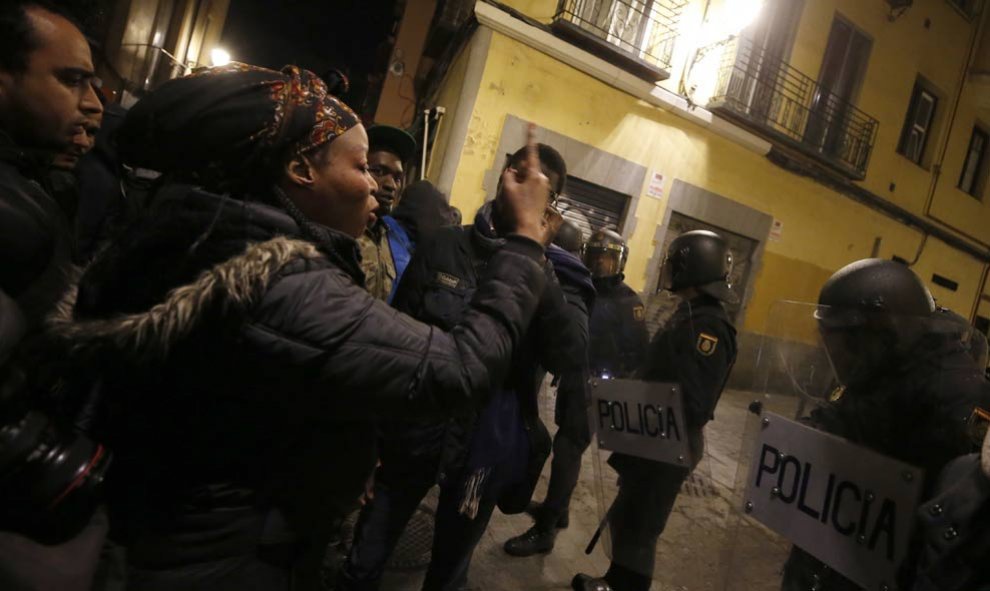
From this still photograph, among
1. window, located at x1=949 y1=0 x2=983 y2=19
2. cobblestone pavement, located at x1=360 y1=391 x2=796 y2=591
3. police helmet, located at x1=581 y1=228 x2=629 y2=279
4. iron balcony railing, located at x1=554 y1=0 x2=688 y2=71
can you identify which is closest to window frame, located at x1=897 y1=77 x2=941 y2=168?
window, located at x1=949 y1=0 x2=983 y2=19

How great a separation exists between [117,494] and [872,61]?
529 inches

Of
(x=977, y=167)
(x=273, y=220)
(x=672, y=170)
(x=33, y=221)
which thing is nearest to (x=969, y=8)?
(x=977, y=167)

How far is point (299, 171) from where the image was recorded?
3.74 feet

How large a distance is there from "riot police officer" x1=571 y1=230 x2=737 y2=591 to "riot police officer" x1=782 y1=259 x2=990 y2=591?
74 centimetres

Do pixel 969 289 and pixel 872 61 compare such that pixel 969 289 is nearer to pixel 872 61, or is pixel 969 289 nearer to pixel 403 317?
pixel 872 61

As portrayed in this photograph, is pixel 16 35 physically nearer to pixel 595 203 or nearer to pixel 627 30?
pixel 595 203

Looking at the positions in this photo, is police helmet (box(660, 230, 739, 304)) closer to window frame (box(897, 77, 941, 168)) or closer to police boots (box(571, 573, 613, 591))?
police boots (box(571, 573, 613, 591))

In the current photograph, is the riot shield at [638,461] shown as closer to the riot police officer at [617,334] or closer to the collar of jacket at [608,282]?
the riot police officer at [617,334]

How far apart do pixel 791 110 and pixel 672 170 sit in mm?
2997

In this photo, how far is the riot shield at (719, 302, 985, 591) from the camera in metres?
1.15

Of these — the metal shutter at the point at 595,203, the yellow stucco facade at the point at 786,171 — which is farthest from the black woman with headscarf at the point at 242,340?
the metal shutter at the point at 595,203

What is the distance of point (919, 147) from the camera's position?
11.8 metres

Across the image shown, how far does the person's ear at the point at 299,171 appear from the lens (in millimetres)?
1131

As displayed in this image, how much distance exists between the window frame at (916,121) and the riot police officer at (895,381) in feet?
42.1
